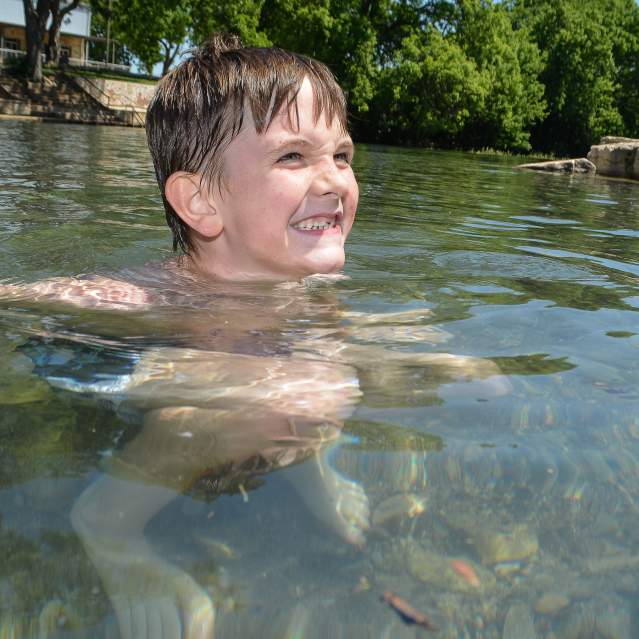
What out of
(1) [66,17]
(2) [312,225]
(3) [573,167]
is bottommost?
(3) [573,167]

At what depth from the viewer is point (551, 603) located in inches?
43.7

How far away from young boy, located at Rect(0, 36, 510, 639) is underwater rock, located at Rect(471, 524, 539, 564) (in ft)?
0.68

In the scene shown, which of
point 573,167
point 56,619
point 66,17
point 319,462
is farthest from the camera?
point 66,17

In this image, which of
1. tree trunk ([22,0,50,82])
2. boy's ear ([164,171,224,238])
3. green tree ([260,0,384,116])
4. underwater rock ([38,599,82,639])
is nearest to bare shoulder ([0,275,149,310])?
boy's ear ([164,171,224,238])

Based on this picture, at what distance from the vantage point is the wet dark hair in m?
2.88

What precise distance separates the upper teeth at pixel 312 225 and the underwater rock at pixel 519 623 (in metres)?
2.05

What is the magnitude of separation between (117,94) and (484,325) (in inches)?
1286

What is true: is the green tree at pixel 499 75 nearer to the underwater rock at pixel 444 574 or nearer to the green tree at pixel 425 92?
the green tree at pixel 425 92

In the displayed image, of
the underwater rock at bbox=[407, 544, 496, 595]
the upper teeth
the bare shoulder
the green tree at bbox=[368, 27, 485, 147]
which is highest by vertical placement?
the green tree at bbox=[368, 27, 485, 147]

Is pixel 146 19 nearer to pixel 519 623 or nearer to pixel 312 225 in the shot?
pixel 312 225

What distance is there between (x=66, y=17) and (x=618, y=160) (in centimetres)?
4202

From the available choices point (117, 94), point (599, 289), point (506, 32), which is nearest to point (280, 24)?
point (117, 94)

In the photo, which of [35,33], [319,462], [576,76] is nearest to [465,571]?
[319,462]

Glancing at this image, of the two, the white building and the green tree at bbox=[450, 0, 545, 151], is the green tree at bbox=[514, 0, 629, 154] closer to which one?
the green tree at bbox=[450, 0, 545, 151]
